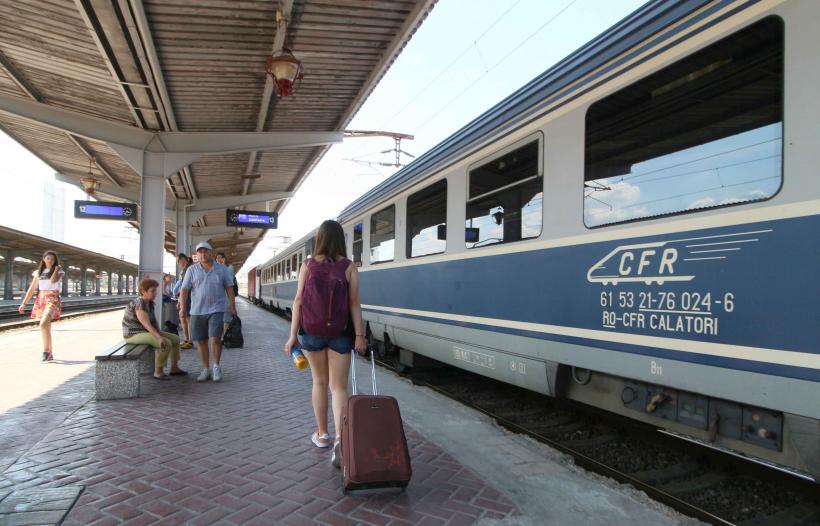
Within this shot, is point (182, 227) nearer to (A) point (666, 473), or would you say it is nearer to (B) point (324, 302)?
(B) point (324, 302)

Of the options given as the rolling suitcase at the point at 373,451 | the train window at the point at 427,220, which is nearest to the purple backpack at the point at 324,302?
the rolling suitcase at the point at 373,451

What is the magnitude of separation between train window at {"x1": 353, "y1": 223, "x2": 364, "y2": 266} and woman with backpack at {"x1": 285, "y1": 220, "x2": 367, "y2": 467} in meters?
5.64

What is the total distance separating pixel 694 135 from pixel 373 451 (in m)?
2.77

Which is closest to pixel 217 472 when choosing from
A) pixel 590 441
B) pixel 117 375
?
pixel 117 375

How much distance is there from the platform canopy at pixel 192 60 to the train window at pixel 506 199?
277 centimetres

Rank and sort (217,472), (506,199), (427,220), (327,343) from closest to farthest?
(217,472), (327,343), (506,199), (427,220)

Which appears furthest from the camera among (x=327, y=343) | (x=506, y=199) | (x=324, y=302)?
(x=506, y=199)

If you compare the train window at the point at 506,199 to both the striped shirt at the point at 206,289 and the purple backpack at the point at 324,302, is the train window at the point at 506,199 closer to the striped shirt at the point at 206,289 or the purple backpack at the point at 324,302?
the purple backpack at the point at 324,302

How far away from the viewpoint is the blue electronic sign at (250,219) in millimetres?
16922

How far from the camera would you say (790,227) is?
99.2 inches

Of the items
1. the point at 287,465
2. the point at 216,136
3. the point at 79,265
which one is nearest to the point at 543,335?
the point at 287,465

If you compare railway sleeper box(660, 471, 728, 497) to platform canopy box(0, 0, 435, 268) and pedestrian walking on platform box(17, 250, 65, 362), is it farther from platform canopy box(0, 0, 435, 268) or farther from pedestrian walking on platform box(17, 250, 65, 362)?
pedestrian walking on platform box(17, 250, 65, 362)

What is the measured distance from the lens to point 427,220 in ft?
21.4

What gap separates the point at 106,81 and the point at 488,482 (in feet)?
29.2
